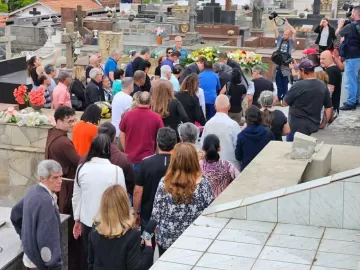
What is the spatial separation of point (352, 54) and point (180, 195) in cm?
600

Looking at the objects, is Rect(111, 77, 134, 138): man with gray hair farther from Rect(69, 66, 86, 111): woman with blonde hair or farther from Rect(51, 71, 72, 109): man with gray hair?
Rect(69, 66, 86, 111): woman with blonde hair

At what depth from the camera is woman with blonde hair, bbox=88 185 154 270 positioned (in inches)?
195

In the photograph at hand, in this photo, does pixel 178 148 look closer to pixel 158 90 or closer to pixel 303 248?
pixel 303 248

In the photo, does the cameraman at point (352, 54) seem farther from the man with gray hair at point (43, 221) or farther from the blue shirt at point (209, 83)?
the man with gray hair at point (43, 221)

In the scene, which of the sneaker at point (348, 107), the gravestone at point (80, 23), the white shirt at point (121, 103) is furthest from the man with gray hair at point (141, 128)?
the gravestone at point (80, 23)

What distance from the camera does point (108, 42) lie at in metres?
25.0

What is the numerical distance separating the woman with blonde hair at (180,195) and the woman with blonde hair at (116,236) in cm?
86

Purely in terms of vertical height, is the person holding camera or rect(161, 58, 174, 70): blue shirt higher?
the person holding camera

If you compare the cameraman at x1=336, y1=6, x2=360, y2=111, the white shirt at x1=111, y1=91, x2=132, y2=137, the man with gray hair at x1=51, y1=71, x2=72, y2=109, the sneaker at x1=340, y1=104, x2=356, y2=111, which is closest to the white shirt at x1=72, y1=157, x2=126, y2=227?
the white shirt at x1=111, y1=91, x2=132, y2=137

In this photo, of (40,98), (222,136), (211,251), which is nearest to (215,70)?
(40,98)

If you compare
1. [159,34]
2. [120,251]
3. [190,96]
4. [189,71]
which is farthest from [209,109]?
[159,34]

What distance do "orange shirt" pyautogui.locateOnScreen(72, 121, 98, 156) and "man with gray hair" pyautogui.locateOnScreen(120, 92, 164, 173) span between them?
504 millimetres

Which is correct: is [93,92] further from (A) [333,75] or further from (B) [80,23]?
(B) [80,23]

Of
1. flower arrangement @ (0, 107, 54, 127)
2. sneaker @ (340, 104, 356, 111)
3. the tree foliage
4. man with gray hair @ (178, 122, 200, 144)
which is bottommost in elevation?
the tree foliage
